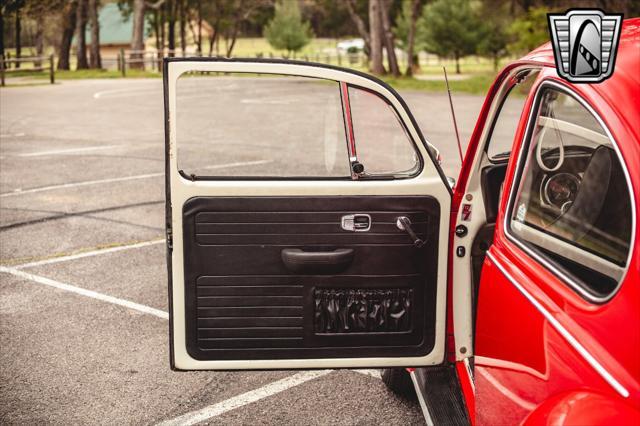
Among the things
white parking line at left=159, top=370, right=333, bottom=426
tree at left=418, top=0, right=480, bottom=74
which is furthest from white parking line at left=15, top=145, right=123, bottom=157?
tree at left=418, top=0, right=480, bottom=74

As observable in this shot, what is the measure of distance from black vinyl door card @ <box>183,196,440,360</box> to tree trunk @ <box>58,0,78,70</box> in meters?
50.8

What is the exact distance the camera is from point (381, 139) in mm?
3740

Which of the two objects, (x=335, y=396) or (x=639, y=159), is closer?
(x=639, y=159)

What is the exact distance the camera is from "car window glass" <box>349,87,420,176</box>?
3748mm

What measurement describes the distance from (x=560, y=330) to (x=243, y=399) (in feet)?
8.77

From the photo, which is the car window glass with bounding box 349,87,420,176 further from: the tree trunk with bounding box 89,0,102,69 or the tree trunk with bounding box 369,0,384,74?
the tree trunk with bounding box 89,0,102,69

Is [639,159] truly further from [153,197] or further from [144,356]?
[153,197]

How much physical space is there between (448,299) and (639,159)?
1679 mm

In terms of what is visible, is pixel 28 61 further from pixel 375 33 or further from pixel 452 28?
pixel 452 28

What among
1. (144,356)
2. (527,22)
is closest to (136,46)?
(527,22)

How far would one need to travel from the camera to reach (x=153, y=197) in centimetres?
1062

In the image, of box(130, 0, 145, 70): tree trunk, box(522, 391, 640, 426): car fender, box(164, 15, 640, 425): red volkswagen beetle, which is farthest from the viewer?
box(130, 0, 145, 70): tree trunk

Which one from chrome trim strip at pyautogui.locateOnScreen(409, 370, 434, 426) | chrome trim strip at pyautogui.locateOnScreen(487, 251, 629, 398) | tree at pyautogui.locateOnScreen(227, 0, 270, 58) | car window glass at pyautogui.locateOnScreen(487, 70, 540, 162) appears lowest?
car window glass at pyautogui.locateOnScreen(487, 70, 540, 162)

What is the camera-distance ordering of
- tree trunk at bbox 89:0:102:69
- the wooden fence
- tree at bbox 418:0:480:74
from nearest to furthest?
the wooden fence, tree trunk at bbox 89:0:102:69, tree at bbox 418:0:480:74
